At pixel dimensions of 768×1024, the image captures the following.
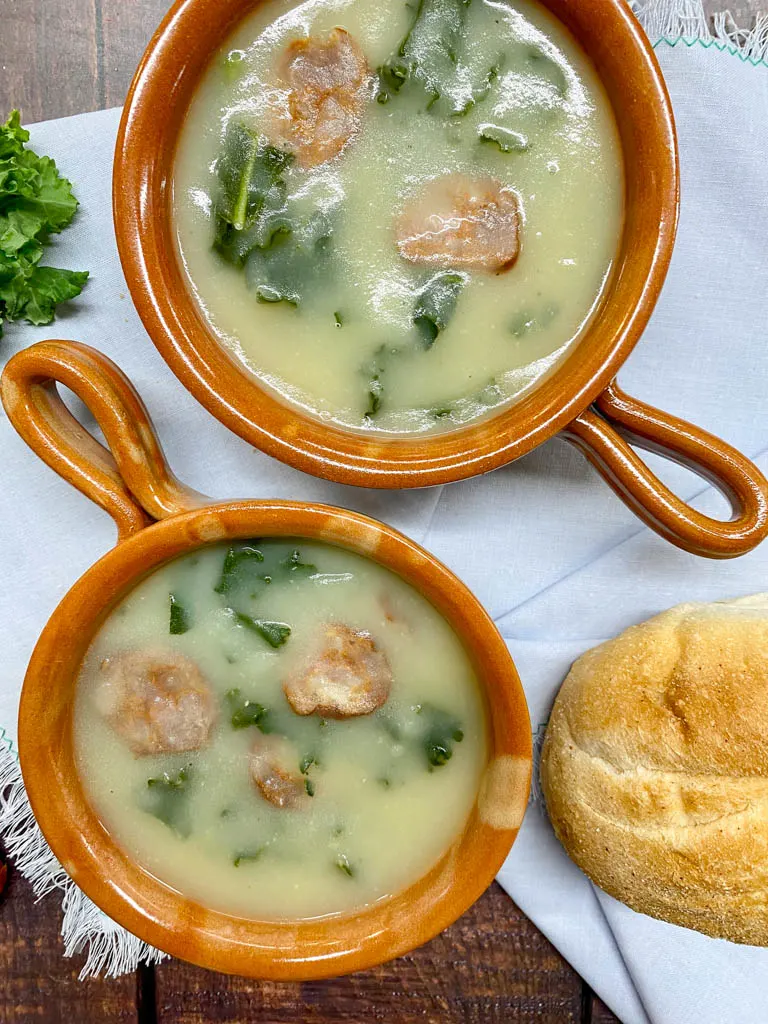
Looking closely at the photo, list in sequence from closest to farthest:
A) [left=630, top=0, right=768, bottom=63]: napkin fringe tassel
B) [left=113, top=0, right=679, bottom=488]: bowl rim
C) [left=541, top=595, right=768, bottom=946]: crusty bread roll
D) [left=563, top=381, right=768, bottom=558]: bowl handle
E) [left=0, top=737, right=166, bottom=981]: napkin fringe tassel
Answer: [left=113, top=0, right=679, bottom=488]: bowl rim → [left=563, top=381, right=768, bottom=558]: bowl handle → [left=541, top=595, right=768, bottom=946]: crusty bread roll → [left=630, top=0, right=768, bottom=63]: napkin fringe tassel → [left=0, top=737, right=166, bottom=981]: napkin fringe tassel

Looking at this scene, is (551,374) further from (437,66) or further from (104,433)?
(104,433)

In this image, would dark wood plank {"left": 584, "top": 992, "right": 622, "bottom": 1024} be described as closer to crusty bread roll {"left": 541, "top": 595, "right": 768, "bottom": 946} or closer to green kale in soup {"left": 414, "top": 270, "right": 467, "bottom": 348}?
crusty bread roll {"left": 541, "top": 595, "right": 768, "bottom": 946}

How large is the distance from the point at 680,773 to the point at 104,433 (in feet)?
4.06

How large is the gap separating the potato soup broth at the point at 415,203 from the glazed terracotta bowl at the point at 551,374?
0.11ft

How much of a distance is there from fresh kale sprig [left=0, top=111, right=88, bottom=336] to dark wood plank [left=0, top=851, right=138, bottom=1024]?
1271 millimetres

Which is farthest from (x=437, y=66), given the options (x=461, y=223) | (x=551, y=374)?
(x=551, y=374)

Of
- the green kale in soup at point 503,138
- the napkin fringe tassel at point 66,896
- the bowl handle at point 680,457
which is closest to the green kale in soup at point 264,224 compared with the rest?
the green kale in soup at point 503,138

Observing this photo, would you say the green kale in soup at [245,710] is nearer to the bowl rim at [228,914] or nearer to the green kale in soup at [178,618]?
the green kale in soup at [178,618]

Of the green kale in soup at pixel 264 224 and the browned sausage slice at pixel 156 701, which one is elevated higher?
the green kale in soup at pixel 264 224

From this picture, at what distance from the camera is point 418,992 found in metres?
2.01

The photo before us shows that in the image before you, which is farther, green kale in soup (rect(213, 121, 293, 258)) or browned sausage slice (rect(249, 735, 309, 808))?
browned sausage slice (rect(249, 735, 309, 808))

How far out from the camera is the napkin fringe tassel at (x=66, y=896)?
1.93 meters

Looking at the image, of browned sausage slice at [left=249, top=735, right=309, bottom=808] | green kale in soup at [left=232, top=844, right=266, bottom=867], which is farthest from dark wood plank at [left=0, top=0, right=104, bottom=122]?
green kale in soup at [left=232, top=844, right=266, bottom=867]

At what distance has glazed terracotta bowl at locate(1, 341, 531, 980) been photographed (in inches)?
59.5
